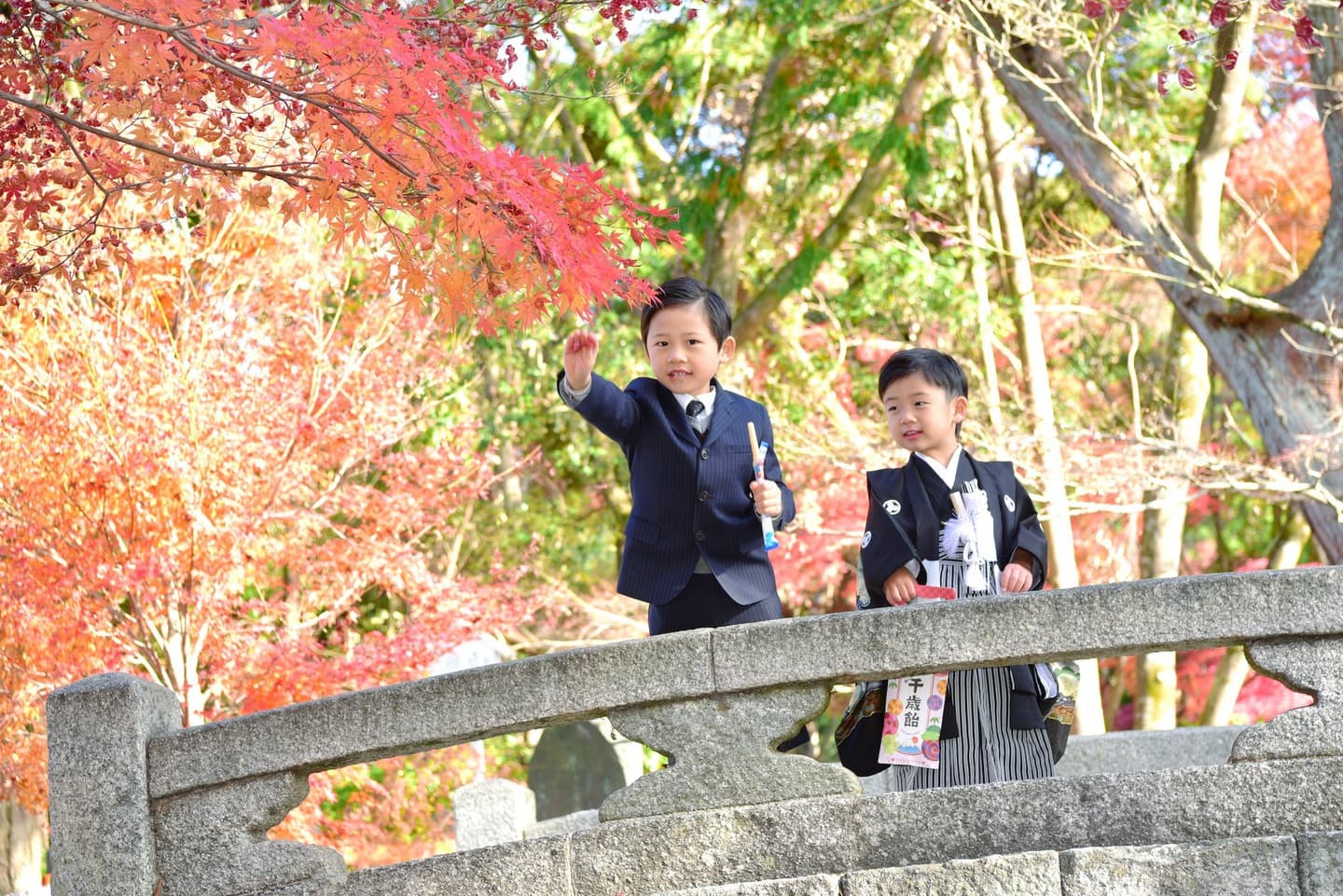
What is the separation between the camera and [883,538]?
4.24m

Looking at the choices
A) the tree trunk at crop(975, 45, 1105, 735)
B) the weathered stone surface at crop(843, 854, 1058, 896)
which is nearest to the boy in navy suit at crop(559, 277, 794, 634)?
the weathered stone surface at crop(843, 854, 1058, 896)

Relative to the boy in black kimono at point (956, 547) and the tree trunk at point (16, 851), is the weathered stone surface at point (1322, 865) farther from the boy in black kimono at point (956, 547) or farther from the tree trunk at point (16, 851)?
the tree trunk at point (16, 851)

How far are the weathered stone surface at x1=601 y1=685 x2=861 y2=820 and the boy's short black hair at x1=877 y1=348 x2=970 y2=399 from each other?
104cm

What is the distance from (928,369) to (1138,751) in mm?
3770

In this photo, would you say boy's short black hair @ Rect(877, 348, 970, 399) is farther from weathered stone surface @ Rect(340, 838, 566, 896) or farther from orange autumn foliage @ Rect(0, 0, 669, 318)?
weathered stone surface @ Rect(340, 838, 566, 896)

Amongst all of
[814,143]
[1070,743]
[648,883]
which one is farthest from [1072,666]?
[814,143]

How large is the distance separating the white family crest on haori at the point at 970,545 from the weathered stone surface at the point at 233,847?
1965 mm

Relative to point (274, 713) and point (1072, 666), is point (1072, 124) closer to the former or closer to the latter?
point (1072, 666)

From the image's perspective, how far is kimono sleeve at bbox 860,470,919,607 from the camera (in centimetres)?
420

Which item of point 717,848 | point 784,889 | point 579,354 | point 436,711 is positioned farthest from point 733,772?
point 579,354

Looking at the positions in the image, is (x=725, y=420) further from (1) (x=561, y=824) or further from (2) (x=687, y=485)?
(1) (x=561, y=824)

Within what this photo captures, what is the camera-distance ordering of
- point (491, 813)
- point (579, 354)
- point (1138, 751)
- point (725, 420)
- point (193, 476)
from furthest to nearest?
point (1138, 751) < point (491, 813) < point (193, 476) < point (725, 420) < point (579, 354)

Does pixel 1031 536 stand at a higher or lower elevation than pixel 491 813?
higher

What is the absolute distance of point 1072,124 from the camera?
325 inches
